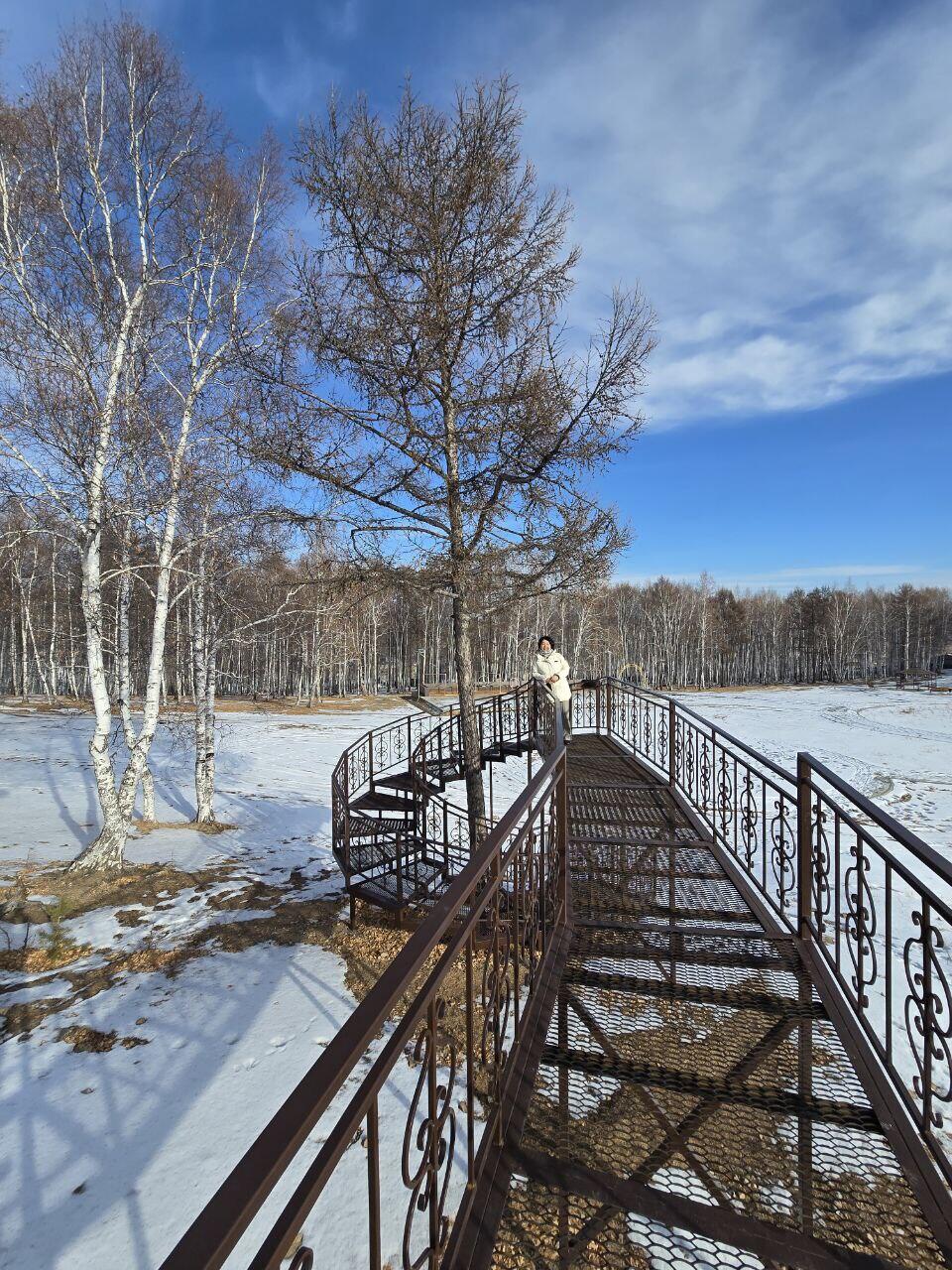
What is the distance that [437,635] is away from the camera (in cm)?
4069

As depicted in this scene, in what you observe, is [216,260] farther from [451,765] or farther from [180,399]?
[451,765]

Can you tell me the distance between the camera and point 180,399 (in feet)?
29.1

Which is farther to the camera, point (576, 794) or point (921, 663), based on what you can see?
point (921, 663)

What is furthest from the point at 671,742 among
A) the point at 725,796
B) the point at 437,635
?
the point at 437,635

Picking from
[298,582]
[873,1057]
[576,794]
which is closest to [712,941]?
[873,1057]

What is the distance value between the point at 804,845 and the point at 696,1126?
5.57ft

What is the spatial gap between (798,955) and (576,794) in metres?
3.52

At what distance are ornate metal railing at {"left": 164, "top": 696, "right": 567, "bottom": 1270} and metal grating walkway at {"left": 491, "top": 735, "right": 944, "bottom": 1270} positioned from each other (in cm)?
21

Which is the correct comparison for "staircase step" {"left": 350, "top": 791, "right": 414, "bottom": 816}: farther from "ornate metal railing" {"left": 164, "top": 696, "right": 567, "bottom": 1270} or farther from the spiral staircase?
"ornate metal railing" {"left": 164, "top": 696, "right": 567, "bottom": 1270}

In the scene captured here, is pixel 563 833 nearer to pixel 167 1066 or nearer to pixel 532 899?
pixel 532 899

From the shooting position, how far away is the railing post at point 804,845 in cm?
344

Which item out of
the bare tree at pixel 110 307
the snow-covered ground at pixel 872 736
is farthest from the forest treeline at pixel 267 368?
the snow-covered ground at pixel 872 736

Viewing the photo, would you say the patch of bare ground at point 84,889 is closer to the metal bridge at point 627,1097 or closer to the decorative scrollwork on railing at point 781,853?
the metal bridge at point 627,1097

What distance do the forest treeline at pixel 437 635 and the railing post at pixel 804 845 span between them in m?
4.48
